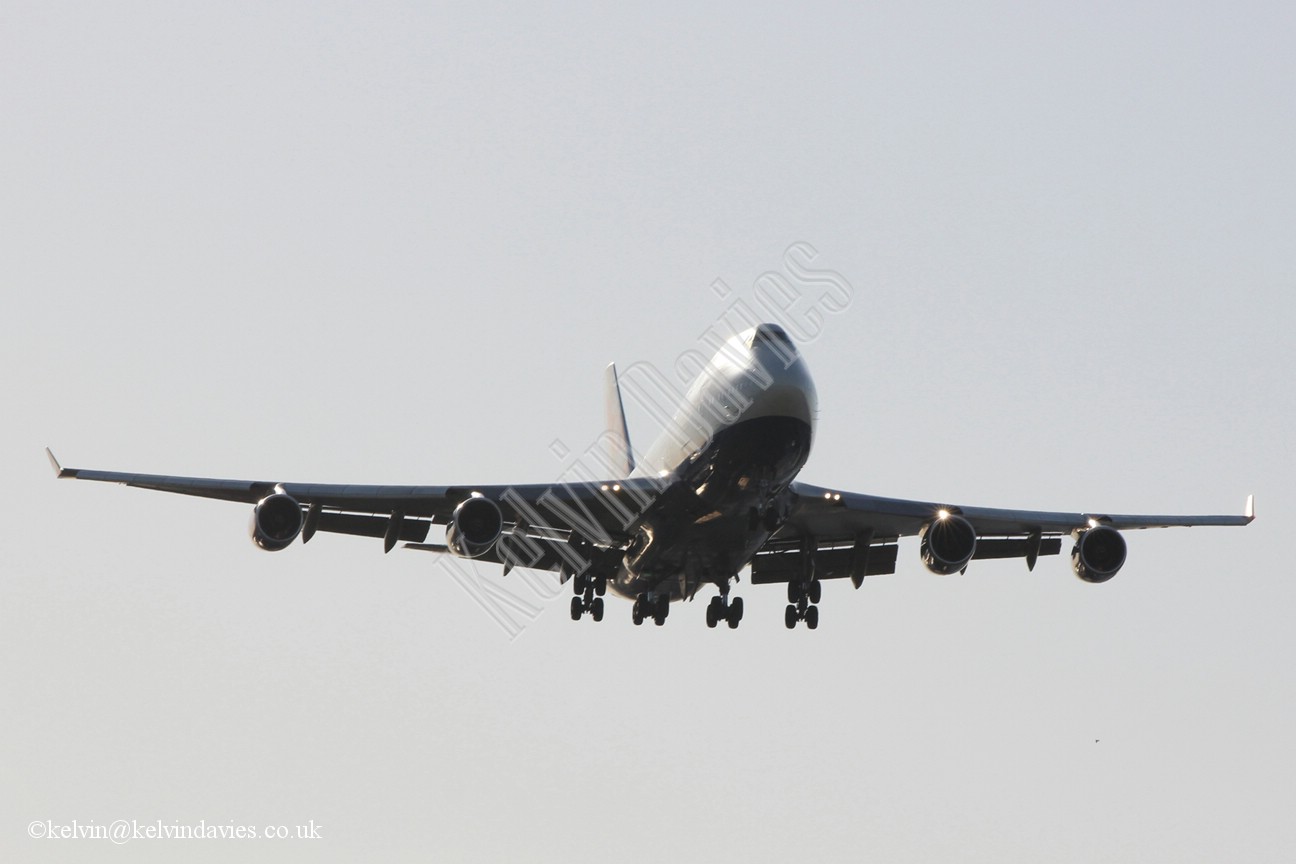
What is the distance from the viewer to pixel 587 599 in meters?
48.8

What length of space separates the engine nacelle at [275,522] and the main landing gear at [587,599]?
9.43m

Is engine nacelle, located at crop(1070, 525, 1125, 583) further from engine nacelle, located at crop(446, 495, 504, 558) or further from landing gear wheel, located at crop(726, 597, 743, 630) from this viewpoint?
engine nacelle, located at crop(446, 495, 504, 558)

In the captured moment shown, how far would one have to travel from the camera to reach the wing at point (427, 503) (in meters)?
42.2

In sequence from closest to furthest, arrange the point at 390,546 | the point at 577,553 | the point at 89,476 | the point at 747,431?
the point at 747,431
the point at 89,476
the point at 390,546
the point at 577,553

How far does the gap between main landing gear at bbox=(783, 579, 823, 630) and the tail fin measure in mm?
8576

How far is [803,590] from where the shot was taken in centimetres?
4859

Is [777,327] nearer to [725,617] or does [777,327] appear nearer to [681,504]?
[681,504]

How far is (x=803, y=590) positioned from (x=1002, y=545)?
538 cm

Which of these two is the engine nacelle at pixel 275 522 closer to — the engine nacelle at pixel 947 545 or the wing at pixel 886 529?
the wing at pixel 886 529

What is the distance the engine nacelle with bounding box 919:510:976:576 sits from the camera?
43875 millimetres

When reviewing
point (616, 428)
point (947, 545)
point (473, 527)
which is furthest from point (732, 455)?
point (616, 428)

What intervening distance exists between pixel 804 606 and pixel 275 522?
14579 mm

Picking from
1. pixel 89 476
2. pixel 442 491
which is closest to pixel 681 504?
pixel 442 491

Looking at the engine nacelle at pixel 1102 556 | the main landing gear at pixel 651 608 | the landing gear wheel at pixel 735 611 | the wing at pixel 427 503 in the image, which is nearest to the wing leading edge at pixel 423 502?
the wing at pixel 427 503
